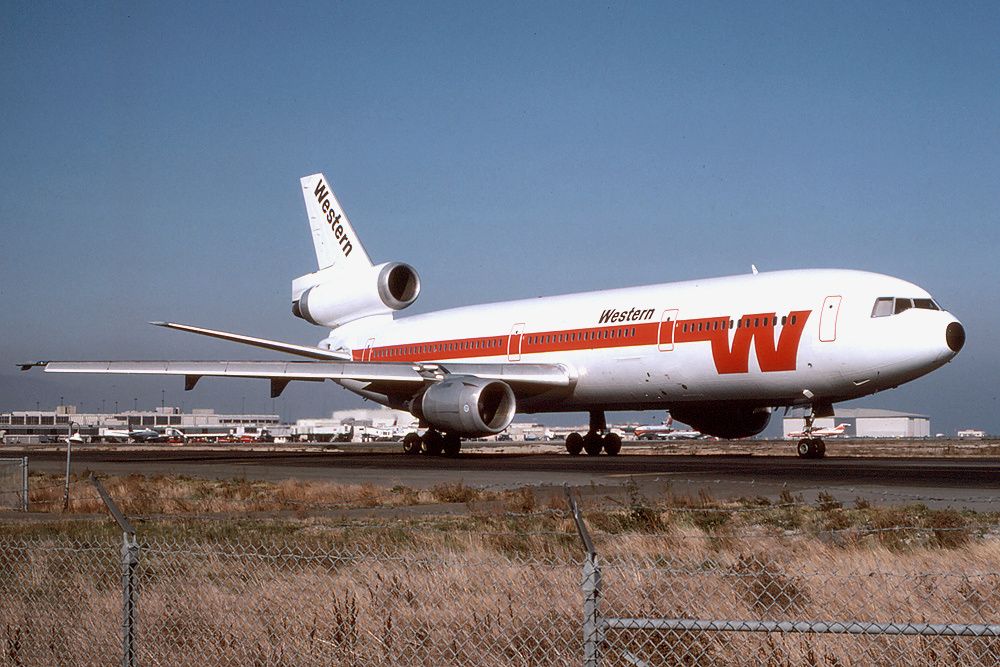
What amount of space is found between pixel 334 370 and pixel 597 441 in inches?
347

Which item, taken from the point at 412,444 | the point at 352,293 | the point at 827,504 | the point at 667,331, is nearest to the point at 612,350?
the point at 667,331

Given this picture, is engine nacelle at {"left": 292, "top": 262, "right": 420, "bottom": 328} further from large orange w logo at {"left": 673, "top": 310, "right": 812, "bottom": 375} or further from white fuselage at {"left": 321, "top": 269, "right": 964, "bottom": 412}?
large orange w logo at {"left": 673, "top": 310, "right": 812, "bottom": 375}

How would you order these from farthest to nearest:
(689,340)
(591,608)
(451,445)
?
(451,445)
(689,340)
(591,608)

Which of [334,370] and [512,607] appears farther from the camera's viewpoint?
[334,370]

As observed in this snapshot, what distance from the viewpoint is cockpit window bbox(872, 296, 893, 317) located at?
1088 inches

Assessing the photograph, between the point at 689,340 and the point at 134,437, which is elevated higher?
the point at 689,340

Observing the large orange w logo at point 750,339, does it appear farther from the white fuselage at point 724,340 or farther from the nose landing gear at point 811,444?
the nose landing gear at point 811,444

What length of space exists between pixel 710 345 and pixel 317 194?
19.7 meters

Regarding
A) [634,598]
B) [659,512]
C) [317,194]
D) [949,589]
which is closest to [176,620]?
[634,598]

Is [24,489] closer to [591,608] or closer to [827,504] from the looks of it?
[827,504]

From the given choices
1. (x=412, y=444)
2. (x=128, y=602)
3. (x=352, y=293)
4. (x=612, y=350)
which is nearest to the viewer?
(x=128, y=602)

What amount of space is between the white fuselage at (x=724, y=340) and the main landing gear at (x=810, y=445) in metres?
0.82

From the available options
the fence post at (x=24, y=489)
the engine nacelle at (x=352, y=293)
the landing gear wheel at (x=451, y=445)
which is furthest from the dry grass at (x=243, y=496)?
the engine nacelle at (x=352, y=293)

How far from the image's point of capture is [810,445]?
2970 cm
